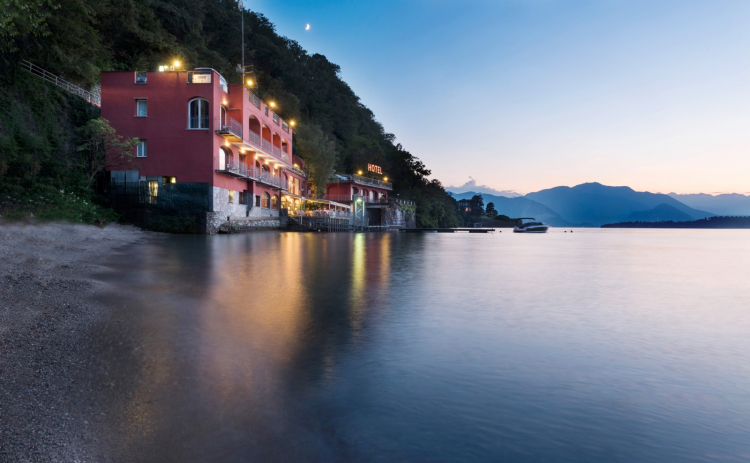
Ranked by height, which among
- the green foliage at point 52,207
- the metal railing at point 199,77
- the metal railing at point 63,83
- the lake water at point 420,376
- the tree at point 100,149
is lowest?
the lake water at point 420,376

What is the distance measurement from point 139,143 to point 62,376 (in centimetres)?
2888

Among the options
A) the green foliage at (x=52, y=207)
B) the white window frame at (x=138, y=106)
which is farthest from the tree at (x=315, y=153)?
the green foliage at (x=52, y=207)

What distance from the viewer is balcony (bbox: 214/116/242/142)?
95.2ft

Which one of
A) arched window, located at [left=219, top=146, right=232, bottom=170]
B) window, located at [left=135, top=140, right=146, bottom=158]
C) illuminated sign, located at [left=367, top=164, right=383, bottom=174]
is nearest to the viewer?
window, located at [left=135, top=140, right=146, bottom=158]

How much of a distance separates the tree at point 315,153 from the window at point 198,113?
72.7ft

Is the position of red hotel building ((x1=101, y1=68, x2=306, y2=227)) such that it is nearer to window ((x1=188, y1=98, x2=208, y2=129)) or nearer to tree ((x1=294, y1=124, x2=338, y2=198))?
window ((x1=188, y1=98, x2=208, y2=129))

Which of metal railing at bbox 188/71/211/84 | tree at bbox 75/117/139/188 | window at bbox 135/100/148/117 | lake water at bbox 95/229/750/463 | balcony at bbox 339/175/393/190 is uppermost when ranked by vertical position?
metal railing at bbox 188/71/211/84

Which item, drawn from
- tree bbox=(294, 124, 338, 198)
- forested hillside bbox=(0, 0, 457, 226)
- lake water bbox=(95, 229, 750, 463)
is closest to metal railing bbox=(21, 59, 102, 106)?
forested hillside bbox=(0, 0, 457, 226)

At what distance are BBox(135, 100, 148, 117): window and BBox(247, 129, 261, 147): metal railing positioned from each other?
719 cm

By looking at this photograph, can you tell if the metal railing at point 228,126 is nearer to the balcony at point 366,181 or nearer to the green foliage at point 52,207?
the green foliage at point 52,207

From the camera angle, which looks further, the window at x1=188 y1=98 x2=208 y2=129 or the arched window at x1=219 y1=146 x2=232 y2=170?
the arched window at x1=219 y1=146 x2=232 y2=170

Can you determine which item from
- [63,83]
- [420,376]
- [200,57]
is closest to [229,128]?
[63,83]

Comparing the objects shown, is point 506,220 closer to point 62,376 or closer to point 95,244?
point 95,244

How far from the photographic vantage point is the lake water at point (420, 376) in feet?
9.55
